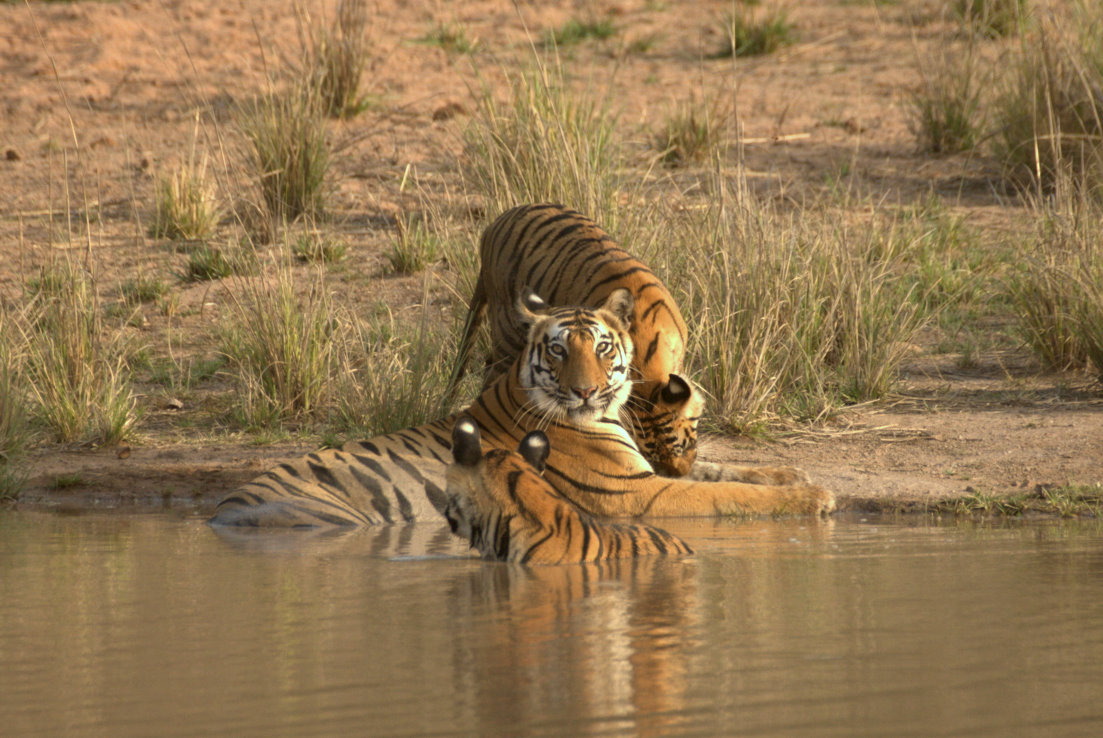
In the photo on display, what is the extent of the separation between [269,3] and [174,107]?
3.46 metres

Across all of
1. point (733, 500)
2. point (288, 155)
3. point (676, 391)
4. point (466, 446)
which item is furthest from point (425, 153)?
point (466, 446)

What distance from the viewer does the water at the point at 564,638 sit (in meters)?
3.00

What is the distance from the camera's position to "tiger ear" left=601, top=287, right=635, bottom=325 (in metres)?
6.00

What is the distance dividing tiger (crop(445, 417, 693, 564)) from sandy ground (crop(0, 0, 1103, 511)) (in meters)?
1.46

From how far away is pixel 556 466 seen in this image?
590 cm

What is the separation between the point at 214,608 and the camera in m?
4.21

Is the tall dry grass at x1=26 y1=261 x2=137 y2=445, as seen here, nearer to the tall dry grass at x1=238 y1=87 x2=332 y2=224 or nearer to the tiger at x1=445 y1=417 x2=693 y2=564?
the tall dry grass at x1=238 y1=87 x2=332 y2=224

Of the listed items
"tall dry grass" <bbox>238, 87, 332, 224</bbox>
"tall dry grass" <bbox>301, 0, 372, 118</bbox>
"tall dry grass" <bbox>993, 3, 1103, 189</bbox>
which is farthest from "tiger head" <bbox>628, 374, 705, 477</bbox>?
"tall dry grass" <bbox>301, 0, 372, 118</bbox>

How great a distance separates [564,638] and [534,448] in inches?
56.9

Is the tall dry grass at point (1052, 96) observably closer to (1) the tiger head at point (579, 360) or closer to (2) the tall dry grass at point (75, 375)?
(1) the tiger head at point (579, 360)

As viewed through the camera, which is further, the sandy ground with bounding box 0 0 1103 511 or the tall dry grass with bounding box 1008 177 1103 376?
the tall dry grass with bounding box 1008 177 1103 376

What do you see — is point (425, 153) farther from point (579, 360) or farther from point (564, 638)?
point (564, 638)

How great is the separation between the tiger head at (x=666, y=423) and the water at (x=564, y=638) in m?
0.80

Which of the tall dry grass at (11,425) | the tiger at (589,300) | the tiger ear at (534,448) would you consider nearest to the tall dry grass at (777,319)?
the tiger at (589,300)
